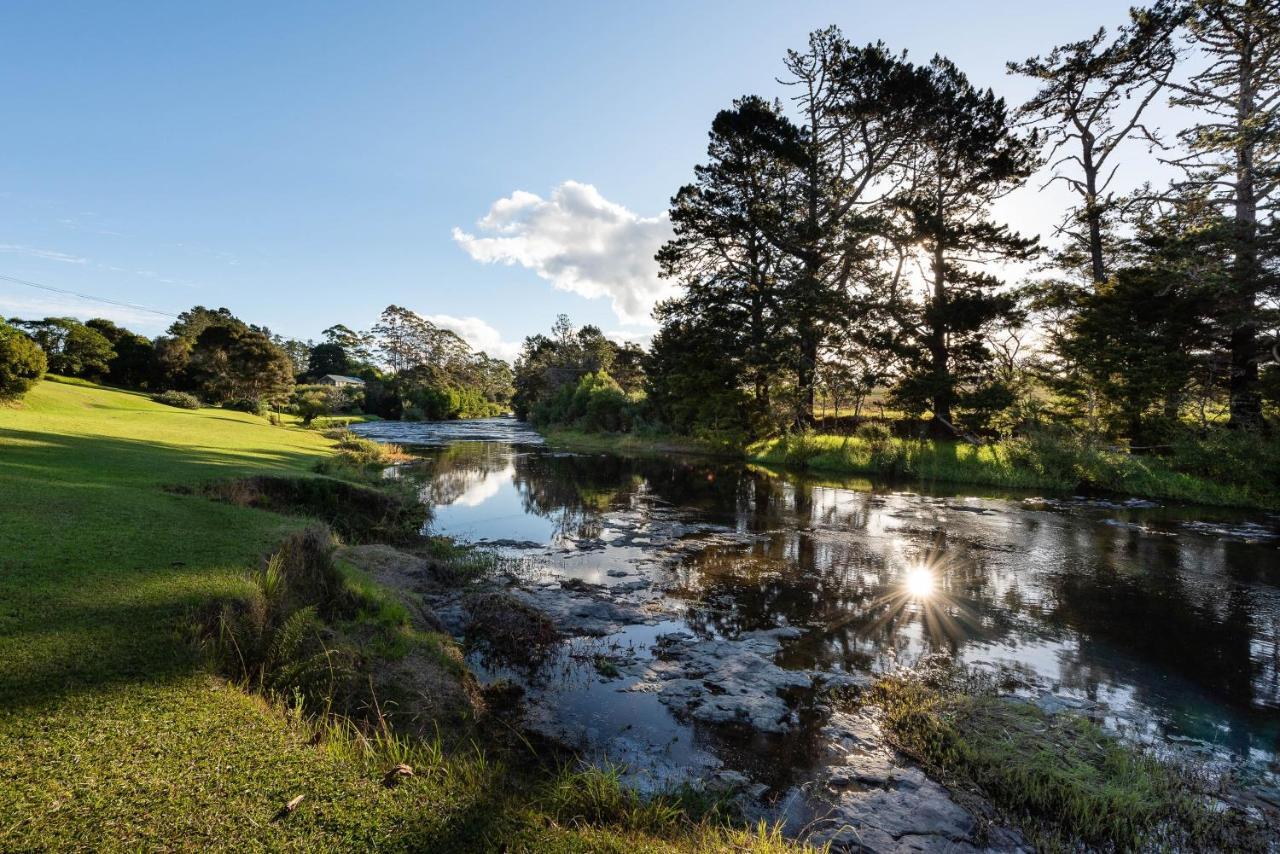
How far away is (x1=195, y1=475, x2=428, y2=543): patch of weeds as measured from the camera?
10406mm

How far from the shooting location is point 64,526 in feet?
19.2

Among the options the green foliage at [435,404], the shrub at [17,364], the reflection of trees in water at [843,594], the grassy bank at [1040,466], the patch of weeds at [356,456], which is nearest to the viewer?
the reflection of trees in water at [843,594]

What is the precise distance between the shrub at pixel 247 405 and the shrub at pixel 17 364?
18.5 m

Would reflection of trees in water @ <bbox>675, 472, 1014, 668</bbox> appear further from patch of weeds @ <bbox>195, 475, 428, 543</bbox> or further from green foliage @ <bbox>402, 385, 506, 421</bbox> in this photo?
green foliage @ <bbox>402, 385, 506, 421</bbox>

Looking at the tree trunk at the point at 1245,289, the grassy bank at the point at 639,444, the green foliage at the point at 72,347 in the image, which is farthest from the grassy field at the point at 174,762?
the green foliage at the point at 72,347

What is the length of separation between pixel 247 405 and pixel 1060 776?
1678 inches

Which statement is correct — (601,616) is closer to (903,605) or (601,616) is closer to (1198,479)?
(903,605)

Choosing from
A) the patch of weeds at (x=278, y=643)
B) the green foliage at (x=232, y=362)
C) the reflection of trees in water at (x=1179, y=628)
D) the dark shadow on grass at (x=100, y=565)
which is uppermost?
the green foliage at (x=232, y=362)

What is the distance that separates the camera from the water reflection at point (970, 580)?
246 inches

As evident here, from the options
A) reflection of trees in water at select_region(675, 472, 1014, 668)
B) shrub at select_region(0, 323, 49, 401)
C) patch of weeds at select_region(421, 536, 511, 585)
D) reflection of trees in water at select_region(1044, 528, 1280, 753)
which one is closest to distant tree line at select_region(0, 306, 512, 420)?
shrub at select_region(0, 323, 49, 401)

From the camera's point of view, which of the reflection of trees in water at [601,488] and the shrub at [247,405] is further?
the shrub at [247,405]

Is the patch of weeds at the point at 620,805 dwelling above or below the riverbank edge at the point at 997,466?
below

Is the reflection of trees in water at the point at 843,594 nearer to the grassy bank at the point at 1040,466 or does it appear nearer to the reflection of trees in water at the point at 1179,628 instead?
the reflection of trees in water at the point at 1179,628

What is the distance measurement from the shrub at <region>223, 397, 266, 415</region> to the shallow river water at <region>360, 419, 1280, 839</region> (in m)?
25.3
